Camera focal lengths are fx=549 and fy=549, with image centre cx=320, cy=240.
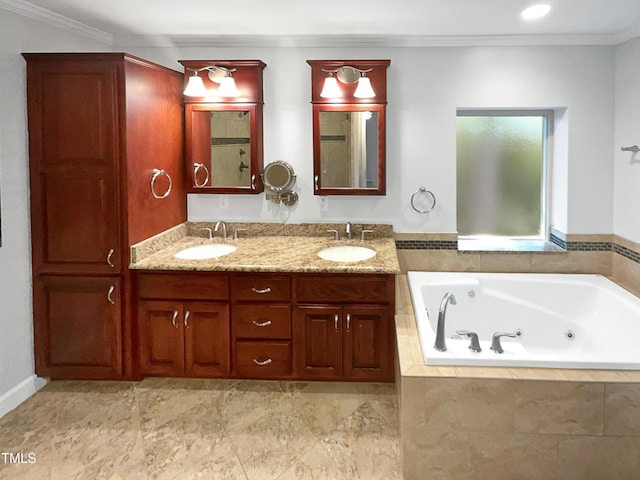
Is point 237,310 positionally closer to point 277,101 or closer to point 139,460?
point 139,460

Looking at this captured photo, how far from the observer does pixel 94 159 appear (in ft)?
10.3

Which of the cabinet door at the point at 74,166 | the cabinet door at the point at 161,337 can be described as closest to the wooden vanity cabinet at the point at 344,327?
the cabinet door at the point at 161,337

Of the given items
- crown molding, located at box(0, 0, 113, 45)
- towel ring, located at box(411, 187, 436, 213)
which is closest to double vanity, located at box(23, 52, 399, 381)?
crown molding, located at box(0, 0, 113, 45)

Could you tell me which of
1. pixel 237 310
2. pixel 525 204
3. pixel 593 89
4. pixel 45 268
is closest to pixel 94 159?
pixel 45 268

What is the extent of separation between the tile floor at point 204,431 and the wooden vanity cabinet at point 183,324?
13 centimetres

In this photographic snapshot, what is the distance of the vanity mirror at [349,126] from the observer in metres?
3.75

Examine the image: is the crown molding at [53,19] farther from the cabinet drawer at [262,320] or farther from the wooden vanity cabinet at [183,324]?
the cabinet drawer at [262,320]

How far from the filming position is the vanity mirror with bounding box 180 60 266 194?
3.80 m

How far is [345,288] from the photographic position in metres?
3.23

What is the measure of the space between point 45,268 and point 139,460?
1314 millimetres

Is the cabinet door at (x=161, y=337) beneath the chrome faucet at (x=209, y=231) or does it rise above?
beneath

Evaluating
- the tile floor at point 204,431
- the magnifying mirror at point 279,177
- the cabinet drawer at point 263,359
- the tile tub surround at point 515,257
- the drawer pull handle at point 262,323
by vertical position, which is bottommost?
the tile floor at point 204,431

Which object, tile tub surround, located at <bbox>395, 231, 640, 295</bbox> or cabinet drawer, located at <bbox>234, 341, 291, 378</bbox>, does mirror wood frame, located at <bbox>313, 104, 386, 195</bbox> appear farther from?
cabinet drawer, located at <bbox>234, 341, 291, 378</bbox>

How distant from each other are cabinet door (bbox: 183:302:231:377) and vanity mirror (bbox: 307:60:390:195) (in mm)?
1174
